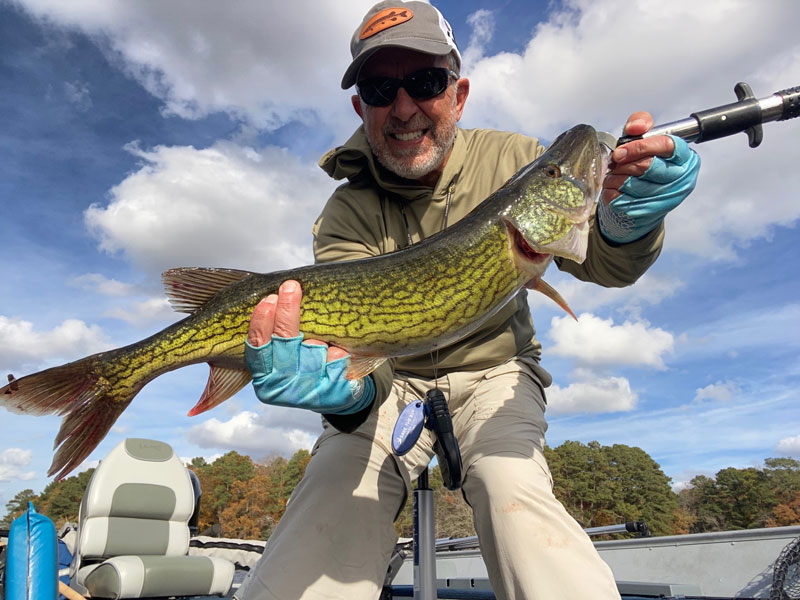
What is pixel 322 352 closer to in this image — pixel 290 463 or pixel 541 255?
pixel 541 255

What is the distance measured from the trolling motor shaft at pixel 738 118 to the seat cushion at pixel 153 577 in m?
6.14

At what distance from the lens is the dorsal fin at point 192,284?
2.68 metres

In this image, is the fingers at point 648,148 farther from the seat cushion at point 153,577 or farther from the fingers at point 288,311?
the seat cushion at point 153,577

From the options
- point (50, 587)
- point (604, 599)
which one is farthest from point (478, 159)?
point (50, 587)

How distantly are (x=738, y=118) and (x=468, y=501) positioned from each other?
2.32m

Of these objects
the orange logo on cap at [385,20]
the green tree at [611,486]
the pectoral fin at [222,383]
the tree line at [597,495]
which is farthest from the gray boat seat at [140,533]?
the green tree at [611,486]

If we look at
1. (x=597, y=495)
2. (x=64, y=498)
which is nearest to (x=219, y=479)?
(x=64, y=498)

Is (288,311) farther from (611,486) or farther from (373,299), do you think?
(611,486)

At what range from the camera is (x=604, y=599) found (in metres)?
2.07

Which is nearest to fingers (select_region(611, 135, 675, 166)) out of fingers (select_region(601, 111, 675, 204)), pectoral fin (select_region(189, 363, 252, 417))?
fingers (select_region(601, 111, 675, 204))

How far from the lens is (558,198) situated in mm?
2590

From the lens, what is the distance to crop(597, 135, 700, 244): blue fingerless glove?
2564 millimetres

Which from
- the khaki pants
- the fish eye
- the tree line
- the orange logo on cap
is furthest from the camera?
the tree line

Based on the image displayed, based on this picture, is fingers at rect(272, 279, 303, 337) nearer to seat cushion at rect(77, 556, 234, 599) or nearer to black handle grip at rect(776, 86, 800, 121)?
black handle grip at rect(776, 86, 800, 121)
